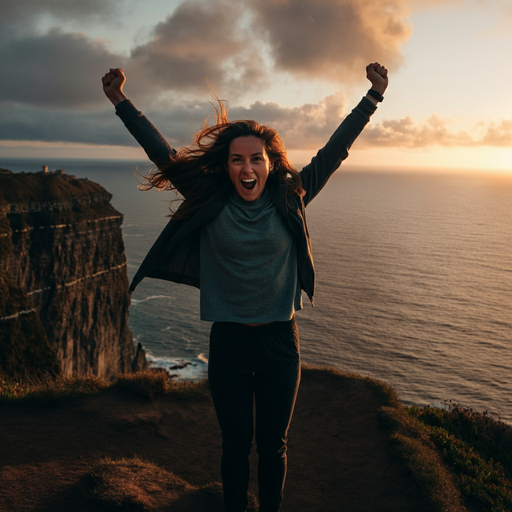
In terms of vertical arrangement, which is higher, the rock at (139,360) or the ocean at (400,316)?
the ocean at (400,316)

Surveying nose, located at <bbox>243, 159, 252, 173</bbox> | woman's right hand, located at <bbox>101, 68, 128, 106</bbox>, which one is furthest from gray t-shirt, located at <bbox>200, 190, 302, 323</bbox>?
woman's right hand, located at <bbox>101, 68, 128, 106</bbox>

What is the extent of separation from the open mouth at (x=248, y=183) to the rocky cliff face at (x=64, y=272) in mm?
28931

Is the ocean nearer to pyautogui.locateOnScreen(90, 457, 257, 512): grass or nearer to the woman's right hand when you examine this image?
pyautogui.locateOnScreen(90, 457, 257, 512): grass

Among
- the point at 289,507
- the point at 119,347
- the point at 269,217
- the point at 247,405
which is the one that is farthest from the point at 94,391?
the point at 119,347

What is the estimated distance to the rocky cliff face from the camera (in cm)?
3353

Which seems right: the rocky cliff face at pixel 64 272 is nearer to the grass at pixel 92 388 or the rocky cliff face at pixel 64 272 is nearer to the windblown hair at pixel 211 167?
the grass at pixel 92 388

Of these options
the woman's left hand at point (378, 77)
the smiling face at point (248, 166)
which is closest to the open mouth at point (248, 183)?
the smiling face at point (248, 166)

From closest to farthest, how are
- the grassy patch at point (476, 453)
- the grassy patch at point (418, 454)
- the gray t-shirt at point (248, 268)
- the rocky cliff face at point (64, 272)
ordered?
the gray t-shirt at point (248, 268) < the grassy patch at point (418, 454) < the grassy patch at point (476, 453) < the rocky cliff face at point (64, 272)

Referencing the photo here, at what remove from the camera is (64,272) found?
40.1 meters

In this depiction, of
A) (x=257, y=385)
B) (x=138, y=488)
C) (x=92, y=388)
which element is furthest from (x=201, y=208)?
(x=92, y=388)

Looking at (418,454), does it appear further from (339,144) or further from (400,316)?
(400,316)

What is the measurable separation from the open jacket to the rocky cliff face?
28.3m

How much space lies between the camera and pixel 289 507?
670cm

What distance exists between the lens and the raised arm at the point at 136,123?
4145 mm
